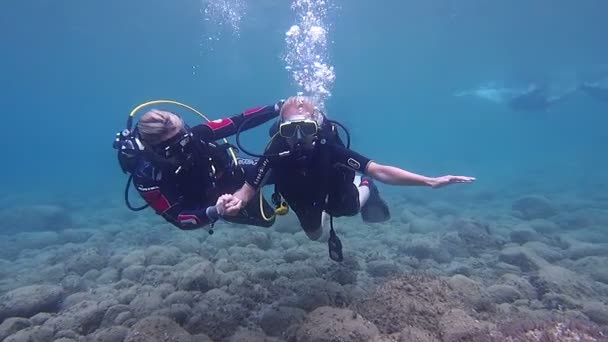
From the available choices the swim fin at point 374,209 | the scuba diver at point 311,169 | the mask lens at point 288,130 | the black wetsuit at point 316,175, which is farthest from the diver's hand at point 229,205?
the swim fin at point 374,209

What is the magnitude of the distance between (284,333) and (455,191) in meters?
19.9

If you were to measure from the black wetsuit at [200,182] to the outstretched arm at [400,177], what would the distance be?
1770 millimetres

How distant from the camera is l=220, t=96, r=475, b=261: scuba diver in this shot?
5504 millimetres

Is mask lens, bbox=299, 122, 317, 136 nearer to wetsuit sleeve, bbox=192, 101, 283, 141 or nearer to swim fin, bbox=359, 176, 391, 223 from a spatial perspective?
wetsuit sleeve, bbox=192, 101, 283, 141

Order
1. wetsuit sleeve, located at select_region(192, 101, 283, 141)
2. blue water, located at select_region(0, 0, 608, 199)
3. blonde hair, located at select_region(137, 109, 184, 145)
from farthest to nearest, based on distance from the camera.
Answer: blue water, located at select_region(0, 0, 608, 199)
wetsuit sleeve, located at select_region(192, 101, 283, 141)
blonde hair, located at select_region(137, 109, 184, 145)

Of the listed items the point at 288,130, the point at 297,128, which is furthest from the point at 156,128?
the point at 297,128

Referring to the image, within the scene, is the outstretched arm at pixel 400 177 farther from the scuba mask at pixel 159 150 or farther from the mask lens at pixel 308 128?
the scuba mask at pixel 159 150

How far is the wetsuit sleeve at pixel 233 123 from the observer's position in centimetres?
661

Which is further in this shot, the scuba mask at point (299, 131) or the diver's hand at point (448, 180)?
the scuba mask at point (299, 131)

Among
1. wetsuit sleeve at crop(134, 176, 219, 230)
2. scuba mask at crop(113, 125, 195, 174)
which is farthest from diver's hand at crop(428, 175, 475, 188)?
scuba mask at crop(113, 125, 195, 174)

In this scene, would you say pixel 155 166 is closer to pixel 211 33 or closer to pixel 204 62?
pixel 211 33

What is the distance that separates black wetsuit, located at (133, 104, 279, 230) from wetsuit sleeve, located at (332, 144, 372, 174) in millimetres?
1241

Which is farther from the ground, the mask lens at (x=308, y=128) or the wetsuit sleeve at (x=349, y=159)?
the mask lens at (x=308, y=128)

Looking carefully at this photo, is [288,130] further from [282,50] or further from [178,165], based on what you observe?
[282,50]
